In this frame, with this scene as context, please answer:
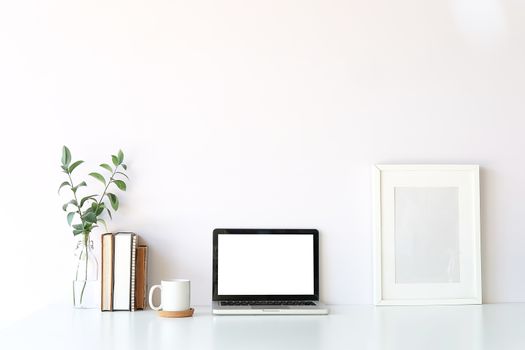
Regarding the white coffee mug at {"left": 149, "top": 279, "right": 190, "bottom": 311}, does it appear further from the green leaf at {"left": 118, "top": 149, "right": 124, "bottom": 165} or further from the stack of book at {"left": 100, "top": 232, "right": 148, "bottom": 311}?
the green leaf at {"left": 118, "top": 149, "right": 124, "bottom": 165}

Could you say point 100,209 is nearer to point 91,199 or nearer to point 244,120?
point 91,199

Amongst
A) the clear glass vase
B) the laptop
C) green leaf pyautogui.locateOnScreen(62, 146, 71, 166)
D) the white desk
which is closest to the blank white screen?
the laptop

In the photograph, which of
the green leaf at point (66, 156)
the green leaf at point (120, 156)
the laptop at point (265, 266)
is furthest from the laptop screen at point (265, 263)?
the green leaf at point (66, 156)

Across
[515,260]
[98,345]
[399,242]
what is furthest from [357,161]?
[98,345]

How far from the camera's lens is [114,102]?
1947 mm

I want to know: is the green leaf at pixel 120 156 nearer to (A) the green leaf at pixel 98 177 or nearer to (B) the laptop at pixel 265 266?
(A) the green leaf at pixel 98 177

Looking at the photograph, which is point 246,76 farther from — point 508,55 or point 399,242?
point 508,55

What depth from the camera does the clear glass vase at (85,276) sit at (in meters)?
1.86

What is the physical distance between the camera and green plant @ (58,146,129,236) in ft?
6.12

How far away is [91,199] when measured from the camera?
76.0 inches

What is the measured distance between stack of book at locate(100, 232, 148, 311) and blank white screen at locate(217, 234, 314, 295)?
247 mm

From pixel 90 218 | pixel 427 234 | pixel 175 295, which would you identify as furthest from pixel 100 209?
pixel 427 234

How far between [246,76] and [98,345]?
2.97 ft

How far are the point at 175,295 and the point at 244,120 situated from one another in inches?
21.8
